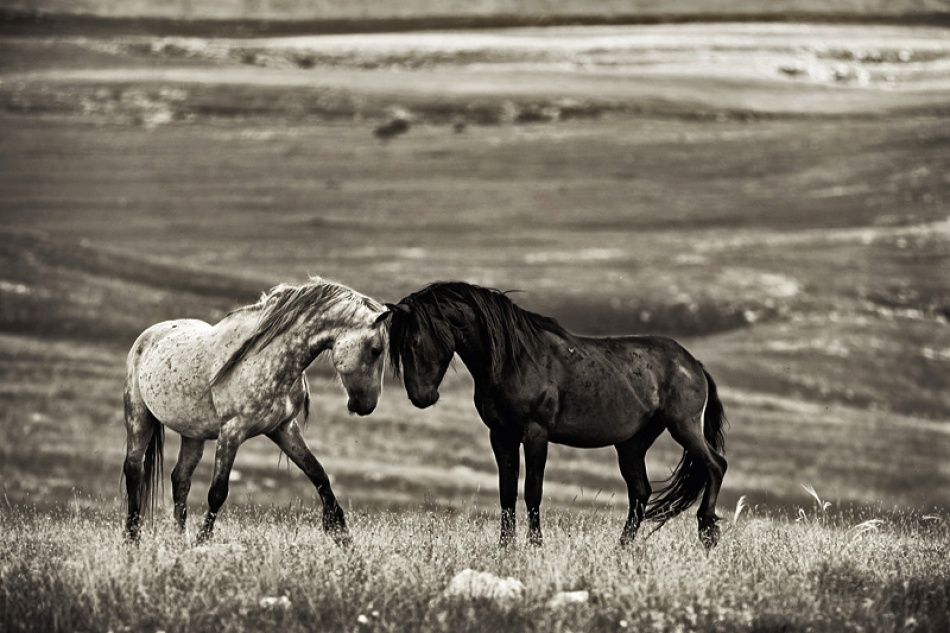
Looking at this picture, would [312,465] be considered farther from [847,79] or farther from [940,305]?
[847,79]

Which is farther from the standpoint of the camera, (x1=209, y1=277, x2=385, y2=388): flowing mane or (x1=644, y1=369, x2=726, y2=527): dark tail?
(x1=644, y1=369, x2=726, y2=527): dark tail

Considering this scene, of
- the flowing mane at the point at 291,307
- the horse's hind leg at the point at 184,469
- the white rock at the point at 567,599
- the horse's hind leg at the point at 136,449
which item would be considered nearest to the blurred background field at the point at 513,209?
the horse's hind leg at the point at 136,449

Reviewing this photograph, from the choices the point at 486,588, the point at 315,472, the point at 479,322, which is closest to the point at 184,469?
the point at 315,472

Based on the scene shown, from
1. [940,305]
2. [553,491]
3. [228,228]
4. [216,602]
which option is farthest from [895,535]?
[228,228]

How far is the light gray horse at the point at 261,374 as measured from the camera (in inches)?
329

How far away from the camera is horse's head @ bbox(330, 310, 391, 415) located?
8.27m

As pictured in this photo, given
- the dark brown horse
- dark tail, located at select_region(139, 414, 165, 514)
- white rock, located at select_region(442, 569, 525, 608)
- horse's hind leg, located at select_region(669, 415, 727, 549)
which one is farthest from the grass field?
white rock, located at select_region(442, 569, 525, 608)

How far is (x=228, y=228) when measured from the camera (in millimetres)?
51125

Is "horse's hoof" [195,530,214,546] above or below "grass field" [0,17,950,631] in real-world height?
above

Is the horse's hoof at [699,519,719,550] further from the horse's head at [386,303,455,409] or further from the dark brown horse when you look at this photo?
the horse's head at [386,303,455,409]

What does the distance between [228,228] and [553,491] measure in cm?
2705

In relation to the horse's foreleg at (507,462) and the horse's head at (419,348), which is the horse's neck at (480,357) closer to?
the horse's head at (419,348)

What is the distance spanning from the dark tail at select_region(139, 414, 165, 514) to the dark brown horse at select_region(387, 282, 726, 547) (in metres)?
2.78

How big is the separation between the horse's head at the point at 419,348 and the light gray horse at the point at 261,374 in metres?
0.24
